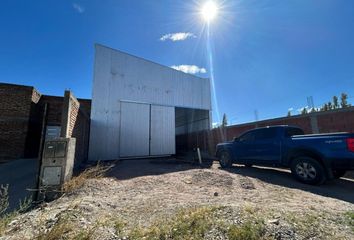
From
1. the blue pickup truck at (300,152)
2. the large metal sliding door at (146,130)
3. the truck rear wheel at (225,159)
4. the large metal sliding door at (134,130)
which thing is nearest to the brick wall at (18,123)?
the large metal sliding door at (134,130)

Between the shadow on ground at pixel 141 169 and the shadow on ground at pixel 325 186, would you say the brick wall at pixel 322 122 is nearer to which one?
the shadow on ground at pixel 325 186

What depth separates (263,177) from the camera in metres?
6.88

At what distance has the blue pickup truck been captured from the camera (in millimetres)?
5344

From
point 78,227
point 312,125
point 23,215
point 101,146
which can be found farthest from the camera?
point 101,146

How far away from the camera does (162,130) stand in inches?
531

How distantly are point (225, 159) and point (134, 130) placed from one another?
5.93 metres

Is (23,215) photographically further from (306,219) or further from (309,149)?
(309,149)

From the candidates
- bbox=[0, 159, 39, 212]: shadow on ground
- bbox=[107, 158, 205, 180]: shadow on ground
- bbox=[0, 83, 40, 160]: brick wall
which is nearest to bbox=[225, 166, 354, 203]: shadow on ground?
bbox=[107, 158, 205, 180]: shadow on ground

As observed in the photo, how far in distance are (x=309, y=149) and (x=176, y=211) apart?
4732 millimetres

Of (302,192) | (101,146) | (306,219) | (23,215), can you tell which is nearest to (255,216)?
(306,219)

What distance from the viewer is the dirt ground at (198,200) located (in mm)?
3271

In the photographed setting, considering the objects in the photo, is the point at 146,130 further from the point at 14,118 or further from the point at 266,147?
the point at 266,147

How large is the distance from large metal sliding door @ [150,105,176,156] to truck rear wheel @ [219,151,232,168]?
192 inches

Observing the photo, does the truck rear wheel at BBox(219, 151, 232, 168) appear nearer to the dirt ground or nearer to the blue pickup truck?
the blue pickup truck
